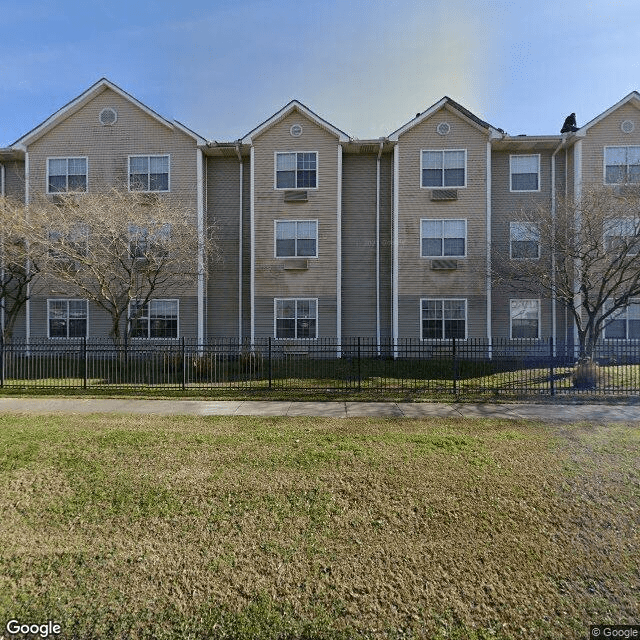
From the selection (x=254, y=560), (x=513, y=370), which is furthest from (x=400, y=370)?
(x=254, y=560)

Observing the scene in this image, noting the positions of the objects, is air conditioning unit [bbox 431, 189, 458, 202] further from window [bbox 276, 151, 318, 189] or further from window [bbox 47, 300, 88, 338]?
window [bbox 47, 300, 88, 338]

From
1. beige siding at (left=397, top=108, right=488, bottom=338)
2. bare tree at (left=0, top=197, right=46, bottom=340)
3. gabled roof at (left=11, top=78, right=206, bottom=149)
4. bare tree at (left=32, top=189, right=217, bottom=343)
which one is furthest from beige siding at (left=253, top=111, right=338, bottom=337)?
bare tree at (left=0, top=197, right=46, bottom=340)

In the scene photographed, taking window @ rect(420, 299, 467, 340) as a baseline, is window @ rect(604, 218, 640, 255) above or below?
above

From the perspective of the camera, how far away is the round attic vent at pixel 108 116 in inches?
704

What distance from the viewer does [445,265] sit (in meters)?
17.3

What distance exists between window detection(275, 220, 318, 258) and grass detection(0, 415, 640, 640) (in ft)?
41.0

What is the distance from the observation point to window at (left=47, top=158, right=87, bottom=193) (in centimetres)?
1788

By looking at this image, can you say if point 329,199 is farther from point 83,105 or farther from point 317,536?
point 317,536

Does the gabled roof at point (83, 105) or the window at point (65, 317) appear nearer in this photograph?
the gabled roof at point (83, 105)

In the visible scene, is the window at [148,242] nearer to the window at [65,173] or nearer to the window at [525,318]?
the window at [65,173]

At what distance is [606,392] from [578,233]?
5400mm

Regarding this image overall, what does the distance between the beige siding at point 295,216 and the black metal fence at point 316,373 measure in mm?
4086

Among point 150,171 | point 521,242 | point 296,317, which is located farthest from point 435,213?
point 150,171

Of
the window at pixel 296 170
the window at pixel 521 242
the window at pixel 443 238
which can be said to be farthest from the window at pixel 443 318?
the window at pixel 296 170
